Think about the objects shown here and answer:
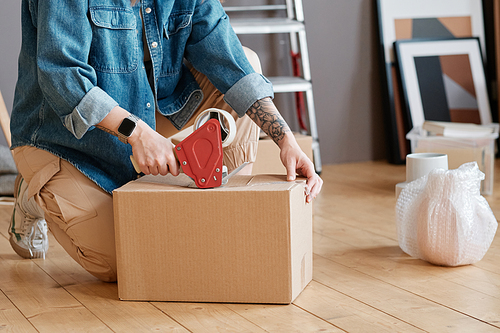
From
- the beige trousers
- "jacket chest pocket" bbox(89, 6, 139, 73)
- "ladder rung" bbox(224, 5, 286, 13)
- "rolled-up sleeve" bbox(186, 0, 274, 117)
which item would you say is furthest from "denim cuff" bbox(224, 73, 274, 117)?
"ladder rung" bbox(224, 5, 286, 13)

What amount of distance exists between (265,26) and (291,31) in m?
0.14

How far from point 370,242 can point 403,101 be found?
149cm

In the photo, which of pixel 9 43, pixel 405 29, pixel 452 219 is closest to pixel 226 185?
pixel 452 219

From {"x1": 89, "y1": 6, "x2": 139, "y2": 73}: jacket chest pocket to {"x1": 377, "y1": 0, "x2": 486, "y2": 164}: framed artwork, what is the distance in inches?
73.7

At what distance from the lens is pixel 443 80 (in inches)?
114

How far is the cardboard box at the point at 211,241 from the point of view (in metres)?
1.03

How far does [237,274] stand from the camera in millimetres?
1066

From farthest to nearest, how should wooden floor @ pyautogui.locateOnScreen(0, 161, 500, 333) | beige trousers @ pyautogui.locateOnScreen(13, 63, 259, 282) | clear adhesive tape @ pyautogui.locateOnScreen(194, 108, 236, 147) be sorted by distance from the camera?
beige trousers @ pyautogui.locateOnScreen(13, 63, 259, 282)
clear adhesive tape @ pyautogui.locateOnScreen(194, 108, 236, 147)
wooden floor @ pyautogui.locateOnScreen(0, 161, 500, 333)

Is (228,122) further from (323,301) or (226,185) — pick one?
(323,301)

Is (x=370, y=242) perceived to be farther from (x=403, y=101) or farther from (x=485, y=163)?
(x=403, y=101)

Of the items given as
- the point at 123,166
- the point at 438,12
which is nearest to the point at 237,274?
the point at 123,166

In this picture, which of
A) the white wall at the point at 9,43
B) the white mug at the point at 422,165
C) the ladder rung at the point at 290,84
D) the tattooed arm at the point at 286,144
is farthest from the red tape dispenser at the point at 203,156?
the white wall at the point at 9,43

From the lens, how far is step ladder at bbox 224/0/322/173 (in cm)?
250

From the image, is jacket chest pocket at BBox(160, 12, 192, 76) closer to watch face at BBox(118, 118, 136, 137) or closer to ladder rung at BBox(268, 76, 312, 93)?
watch face at BBox(118, 118, 136, 137)
